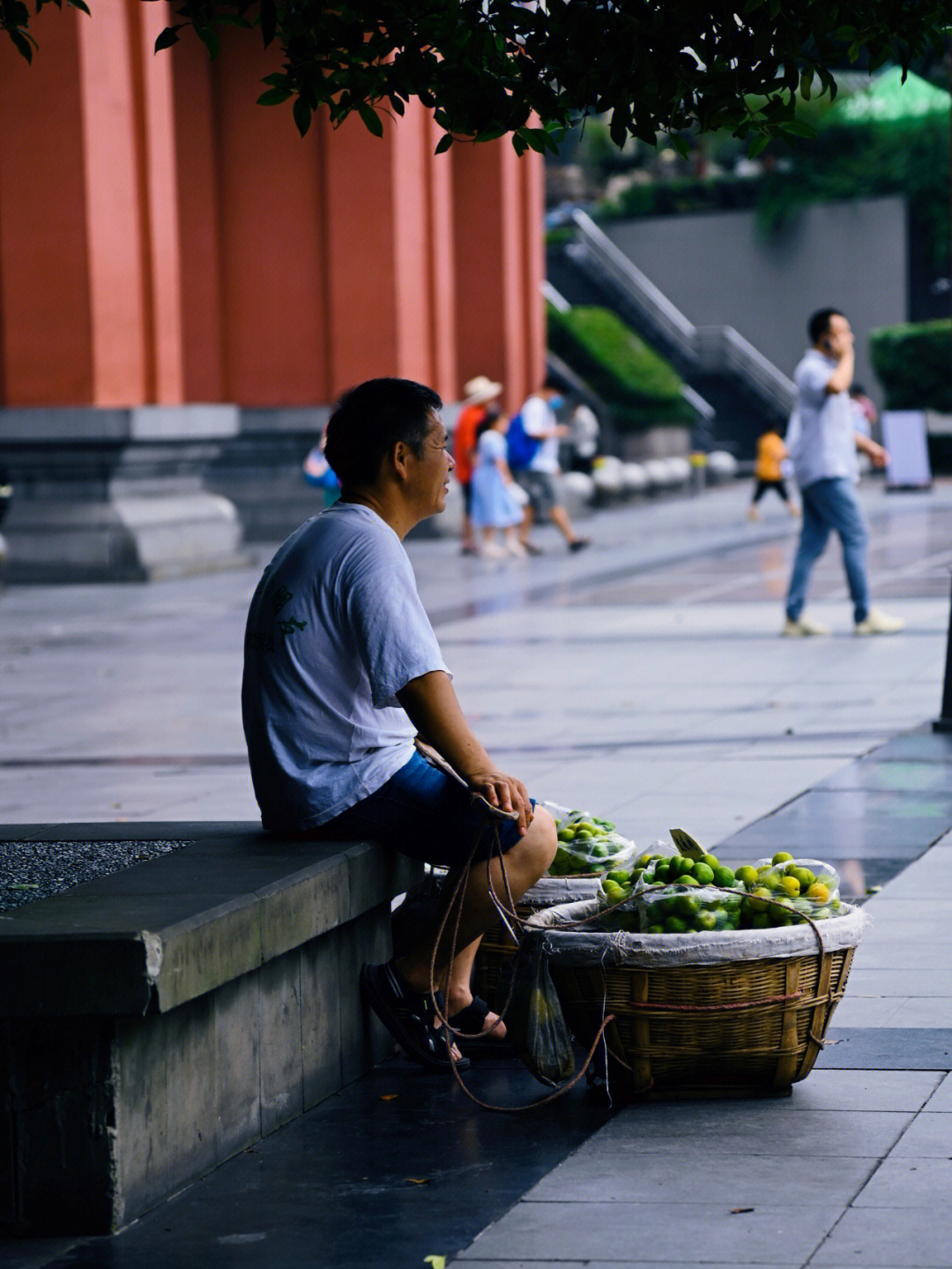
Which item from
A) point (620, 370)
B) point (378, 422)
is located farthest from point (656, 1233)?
point (620, 370)

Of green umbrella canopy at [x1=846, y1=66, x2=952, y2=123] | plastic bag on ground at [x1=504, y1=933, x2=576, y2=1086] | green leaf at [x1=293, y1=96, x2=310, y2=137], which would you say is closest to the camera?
plastic bag on ground at [x1=504, y1=933, x2=576, y2=1086]

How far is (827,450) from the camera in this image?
13.5 meters

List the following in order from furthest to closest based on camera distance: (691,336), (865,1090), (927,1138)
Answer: (691,336)
(865,1090)
(927,1138)

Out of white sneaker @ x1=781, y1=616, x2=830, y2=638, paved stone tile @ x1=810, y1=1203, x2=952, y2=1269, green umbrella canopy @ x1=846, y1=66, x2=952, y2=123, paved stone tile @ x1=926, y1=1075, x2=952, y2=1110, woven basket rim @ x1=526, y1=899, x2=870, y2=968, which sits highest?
green umbrella canopy @ x1=846, y1=66, x2=952, y2=123

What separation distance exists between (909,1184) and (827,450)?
973 centimetres

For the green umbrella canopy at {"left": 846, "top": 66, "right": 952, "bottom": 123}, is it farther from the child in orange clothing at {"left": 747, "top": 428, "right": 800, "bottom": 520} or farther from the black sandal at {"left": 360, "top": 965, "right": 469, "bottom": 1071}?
the black sandal at {"left": 360, "top": 965, "right": 469, "bottom": 1071}

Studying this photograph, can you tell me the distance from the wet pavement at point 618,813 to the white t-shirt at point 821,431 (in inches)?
45.2

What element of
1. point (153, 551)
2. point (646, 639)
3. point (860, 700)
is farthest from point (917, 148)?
point (860, 700)

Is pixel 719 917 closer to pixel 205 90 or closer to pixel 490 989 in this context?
pixel 490 989

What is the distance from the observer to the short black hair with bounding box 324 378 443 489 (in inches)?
203

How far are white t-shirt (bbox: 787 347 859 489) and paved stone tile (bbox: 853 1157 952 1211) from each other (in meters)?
9.56

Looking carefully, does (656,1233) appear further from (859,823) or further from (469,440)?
(469,440)

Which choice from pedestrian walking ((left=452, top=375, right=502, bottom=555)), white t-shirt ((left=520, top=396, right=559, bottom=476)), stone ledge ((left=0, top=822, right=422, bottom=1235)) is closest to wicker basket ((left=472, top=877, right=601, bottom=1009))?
stone ledge ((left=0, top=822, right=422, bottom=1235))

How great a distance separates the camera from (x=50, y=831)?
569cm
